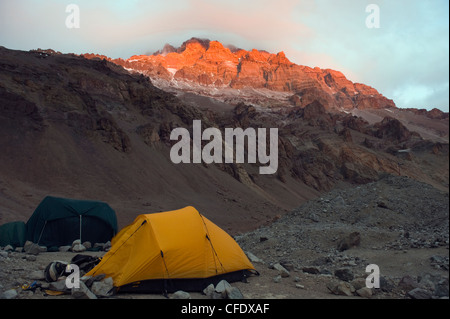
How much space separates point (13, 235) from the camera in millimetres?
14422

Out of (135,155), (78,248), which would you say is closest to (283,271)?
(78,248)

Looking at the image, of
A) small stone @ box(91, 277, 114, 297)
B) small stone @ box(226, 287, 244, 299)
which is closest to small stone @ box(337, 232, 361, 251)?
small stone @ box(226, 287, 244, 299)

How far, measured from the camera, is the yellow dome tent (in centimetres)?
824

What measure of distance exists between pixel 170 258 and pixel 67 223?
8.78 meters

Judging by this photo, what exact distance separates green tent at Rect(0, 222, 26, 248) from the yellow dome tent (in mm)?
7696

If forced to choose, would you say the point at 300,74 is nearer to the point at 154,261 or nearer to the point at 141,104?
the point at 141,104

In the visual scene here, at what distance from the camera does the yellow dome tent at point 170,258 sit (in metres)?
8.24

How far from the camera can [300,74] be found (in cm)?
19025

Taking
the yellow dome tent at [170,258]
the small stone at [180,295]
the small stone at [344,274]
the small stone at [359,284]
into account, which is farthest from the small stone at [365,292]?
the small stone at [180,295]

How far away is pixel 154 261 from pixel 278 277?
3.48 meters

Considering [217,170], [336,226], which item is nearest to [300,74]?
[217,170]

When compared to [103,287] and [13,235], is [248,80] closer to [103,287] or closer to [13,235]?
[13,235]

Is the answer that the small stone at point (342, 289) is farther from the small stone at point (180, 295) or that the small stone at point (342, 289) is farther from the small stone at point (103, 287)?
the small stone at point (103, 287)

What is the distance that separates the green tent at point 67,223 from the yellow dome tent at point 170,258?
24.0ft
